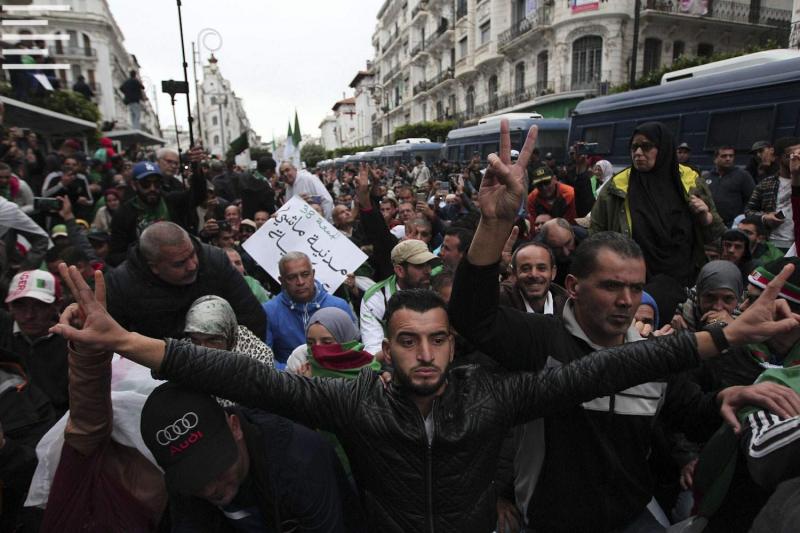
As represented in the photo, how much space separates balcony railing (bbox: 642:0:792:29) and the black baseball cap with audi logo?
96.7 feet

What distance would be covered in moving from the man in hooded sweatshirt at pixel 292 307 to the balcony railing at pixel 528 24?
28.8 metres

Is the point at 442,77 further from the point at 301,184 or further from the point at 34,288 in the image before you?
the point at 34,288

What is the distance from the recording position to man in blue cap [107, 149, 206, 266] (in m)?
4.75

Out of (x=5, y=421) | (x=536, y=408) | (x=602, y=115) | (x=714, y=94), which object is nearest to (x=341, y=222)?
(x=5, y=421)

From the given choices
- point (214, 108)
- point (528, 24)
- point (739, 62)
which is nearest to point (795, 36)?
point (739, 62)

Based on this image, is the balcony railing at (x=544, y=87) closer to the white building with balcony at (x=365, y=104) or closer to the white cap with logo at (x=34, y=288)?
the white cap with logo at (x=34, y=288)

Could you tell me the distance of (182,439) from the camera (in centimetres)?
165

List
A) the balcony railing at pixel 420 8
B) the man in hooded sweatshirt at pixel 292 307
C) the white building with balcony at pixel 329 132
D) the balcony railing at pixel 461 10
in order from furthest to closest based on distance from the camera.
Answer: the white building with balcony at pixel 329 132 < the balcony railing at pixel 420 8 < the balcony railing at pixel 461 10 < the man in hooded sweatshirt at pixel 292 307

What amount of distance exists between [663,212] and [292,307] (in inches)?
106

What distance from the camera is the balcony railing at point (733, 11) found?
2487 cm

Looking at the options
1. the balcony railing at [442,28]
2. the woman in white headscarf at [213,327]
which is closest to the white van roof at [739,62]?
the woman in white headscarf at [213,327]

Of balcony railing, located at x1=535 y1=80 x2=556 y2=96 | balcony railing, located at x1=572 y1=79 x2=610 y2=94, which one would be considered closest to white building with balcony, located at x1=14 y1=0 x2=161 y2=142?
balcony railing, located at x1=535 y1=80 x2=556 y2=96

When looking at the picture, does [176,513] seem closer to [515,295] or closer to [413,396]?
[413,396]

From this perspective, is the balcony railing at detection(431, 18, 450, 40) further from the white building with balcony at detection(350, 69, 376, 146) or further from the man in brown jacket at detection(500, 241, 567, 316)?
the man in brown jacket at detection(500, 241, 567, 316)
